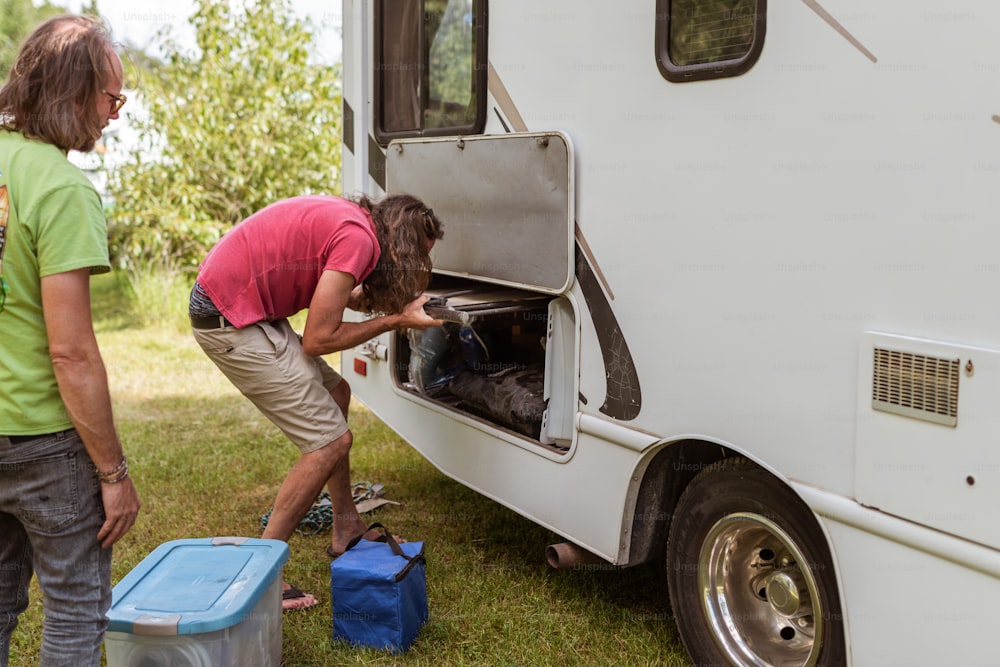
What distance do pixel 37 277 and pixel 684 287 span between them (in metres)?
1.76

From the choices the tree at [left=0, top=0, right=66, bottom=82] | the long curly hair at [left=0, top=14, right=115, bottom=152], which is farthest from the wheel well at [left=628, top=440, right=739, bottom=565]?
the tree at [left=0, top=0, right=66, bottom=82]

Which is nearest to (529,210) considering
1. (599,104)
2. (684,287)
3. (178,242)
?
(599,104)

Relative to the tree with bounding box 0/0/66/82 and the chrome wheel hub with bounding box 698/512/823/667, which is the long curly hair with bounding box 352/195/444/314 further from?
the tree with bounding box 0/0/66/82

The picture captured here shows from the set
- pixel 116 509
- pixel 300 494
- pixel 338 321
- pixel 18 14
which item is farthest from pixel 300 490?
pixel 18 14

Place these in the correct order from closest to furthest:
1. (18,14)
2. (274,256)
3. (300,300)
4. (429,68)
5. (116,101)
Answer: (116,101) → (274,256) → (300,300) → (429,68) → (18,14)

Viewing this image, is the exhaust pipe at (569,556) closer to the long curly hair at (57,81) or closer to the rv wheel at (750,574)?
the rv wheel at (750,574)

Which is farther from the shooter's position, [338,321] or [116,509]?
[338,321]

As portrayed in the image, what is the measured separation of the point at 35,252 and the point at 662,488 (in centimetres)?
204

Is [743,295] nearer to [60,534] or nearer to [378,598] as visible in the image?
[378,598]

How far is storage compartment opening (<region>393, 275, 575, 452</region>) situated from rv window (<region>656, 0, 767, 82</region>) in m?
0.98

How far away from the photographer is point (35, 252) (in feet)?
6.51

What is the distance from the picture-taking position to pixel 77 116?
79.9 inches

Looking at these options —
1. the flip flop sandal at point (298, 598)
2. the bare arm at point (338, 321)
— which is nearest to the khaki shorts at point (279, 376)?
the bare arm at point (338, 321)

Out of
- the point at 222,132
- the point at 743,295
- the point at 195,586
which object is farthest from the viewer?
the point at 222,132
